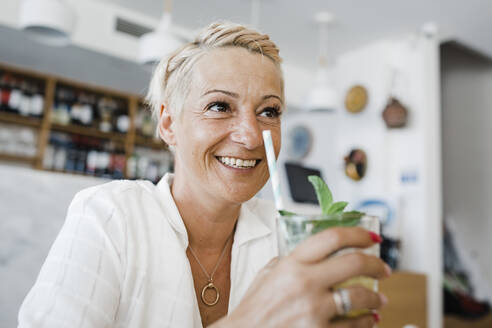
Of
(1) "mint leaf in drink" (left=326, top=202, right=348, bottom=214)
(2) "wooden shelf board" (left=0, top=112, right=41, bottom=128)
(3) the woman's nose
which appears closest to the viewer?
(1) "mint leaf in drink" (left=326, top=202, right=348, bottom=214)

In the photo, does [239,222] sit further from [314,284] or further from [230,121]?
[314,284]

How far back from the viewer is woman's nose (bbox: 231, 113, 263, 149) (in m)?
0.93

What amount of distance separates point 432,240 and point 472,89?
230 centimetres

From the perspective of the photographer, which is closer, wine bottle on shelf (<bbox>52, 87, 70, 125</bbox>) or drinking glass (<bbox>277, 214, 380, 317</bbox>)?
drinking glass (<bbox>277, 214, 380, 317</bbox>)

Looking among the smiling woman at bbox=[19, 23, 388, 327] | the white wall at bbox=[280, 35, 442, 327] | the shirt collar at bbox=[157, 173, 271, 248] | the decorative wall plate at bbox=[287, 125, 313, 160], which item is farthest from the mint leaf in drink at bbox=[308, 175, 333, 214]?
the decorative wall plate at bbox=[287, 125, 313, 160]

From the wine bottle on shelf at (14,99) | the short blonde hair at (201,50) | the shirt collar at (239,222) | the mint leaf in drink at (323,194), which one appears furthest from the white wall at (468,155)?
the wine bottle on shelf at (14,99)

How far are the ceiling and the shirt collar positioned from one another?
270 centimetres

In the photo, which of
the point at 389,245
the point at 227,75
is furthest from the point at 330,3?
the point at 227,75

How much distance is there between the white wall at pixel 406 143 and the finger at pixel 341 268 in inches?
143

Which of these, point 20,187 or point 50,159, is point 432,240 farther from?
point 50,159

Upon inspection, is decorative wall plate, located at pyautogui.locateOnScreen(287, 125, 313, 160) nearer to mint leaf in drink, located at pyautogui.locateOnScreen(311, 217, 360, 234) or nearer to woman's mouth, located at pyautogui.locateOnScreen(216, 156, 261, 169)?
woman's mouth, located at pyautogui.locateOnScreen(216, 156, 261, 169)

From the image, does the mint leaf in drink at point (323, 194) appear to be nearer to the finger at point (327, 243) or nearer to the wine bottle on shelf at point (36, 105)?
the finger at point (327, 243)

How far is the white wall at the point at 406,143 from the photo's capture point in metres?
3.80

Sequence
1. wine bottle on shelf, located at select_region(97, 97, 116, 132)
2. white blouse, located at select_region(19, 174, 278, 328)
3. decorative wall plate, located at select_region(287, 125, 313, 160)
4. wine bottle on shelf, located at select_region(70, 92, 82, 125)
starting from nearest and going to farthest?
white blouse, located at select_region(19, 174, 278, 328)
wine bottle on shelf, located at select_region(70, 92, 82, 125)
wine bottle on shelf, located at select_region(97, 97, 116, 132)
decorative wall plate, located at select_region(287, 125, 313, 160)
